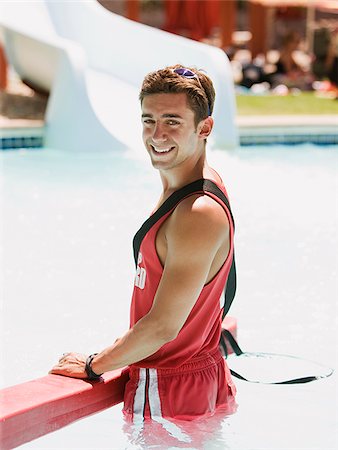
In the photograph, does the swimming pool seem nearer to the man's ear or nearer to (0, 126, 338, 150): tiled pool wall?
(0, 126, 338, 150): tiled pool wall

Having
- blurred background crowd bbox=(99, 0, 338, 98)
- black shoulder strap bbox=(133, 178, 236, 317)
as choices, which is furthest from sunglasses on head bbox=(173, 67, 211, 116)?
blurred background crowd bbox=(99, 0, 338, 98)

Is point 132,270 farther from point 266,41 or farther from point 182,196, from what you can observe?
point 266,41

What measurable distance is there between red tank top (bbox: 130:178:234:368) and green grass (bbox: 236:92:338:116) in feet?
24.3

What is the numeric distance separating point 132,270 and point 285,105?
5798 millimetres

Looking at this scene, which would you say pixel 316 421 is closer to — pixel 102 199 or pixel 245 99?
pixel 102 199

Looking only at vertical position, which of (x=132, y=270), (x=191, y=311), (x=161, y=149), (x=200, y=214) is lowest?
(x=132, y=270)

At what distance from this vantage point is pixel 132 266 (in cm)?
506

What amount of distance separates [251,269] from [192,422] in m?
2.77

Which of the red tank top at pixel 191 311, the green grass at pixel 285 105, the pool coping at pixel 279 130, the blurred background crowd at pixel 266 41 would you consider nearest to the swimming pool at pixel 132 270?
the red tank top at pixel 191 311

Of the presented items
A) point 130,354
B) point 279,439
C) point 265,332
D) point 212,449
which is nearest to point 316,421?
point 279,439

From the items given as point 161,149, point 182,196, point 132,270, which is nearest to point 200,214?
point 182,196

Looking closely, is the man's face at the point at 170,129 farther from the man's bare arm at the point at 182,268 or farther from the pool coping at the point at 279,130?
Answer: the pool coping at the point at 279,130

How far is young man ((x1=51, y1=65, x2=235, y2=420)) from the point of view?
2.14m

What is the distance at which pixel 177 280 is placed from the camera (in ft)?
6.98
